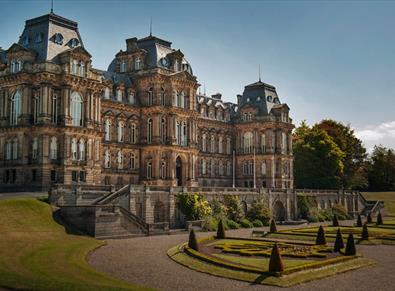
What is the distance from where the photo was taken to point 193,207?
59594mm

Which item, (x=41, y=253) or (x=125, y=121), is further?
(x=125, y=121)

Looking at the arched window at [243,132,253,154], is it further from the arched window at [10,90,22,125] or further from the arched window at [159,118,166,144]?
the arched window at [10,90,22,125]

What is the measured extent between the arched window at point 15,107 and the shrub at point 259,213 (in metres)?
32.8

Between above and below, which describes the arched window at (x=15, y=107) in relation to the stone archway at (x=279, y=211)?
above

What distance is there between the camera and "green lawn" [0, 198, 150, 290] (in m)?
22.6

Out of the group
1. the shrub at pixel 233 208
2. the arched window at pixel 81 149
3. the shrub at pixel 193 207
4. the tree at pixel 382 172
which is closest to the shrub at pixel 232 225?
the shrub at pixel 233 208

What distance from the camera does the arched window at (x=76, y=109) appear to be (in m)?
61.5

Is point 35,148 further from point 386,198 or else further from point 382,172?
point 382,172

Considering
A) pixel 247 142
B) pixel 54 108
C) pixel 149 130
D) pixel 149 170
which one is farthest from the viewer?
pixel 247 142

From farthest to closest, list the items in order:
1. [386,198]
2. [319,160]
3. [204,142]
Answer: [386,198]
[319,160]
[204,142]

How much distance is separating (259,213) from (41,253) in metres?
41.9

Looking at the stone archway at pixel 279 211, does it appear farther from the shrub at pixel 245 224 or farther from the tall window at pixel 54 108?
the tall window at pixel 54 108

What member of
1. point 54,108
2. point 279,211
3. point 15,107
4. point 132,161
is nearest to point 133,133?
point 132,161

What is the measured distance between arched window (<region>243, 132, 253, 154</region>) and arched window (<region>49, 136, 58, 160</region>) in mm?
46564
